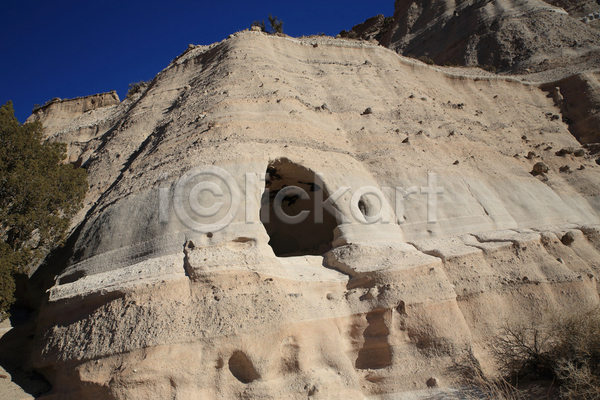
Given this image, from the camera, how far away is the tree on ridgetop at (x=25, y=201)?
262 inches

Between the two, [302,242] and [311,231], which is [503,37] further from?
[302,242]

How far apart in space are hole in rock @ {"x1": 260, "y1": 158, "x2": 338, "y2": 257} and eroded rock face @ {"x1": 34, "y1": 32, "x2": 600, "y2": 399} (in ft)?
0.19

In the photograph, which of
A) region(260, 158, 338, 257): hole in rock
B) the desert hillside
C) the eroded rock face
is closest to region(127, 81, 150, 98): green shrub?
the desert hillside

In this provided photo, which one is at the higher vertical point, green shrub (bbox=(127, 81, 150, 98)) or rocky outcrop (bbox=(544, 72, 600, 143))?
green shrub (bbox=(127, 81, 150, 98))

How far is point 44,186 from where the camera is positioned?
727 cm

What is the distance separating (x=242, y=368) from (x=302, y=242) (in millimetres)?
5214

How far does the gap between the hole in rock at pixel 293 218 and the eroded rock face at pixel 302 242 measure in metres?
0.06

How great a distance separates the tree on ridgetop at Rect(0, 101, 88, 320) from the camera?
6.66m

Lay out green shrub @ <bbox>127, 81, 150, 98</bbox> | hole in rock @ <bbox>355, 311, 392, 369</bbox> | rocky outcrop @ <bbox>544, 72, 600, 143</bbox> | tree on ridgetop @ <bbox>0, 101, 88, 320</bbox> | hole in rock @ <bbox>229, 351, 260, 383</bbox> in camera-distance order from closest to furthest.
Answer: hole in rock @ <bbox>229, 351, 260, 383</bbox>
hole in rock @ <bbox>355, 311, 392, 369</bbox>
tree on ridgetop @ <bbox>0, 101, 88, 320</bbox>
rocky outcrop @ <bbox>544, 72, 600, 143</bbox>
green shrub @ <bbox>127, 81, 150, 98</bbox>

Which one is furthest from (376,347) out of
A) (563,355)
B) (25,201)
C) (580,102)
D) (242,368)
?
(580,102)

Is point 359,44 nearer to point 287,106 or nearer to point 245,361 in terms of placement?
point 287,106

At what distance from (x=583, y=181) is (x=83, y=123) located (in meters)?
16.5

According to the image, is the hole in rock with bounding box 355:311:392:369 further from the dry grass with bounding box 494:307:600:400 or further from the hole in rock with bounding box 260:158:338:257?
the hole in rock with bounding box 260:158:338:257

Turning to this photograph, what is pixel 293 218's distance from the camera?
9.80 m
